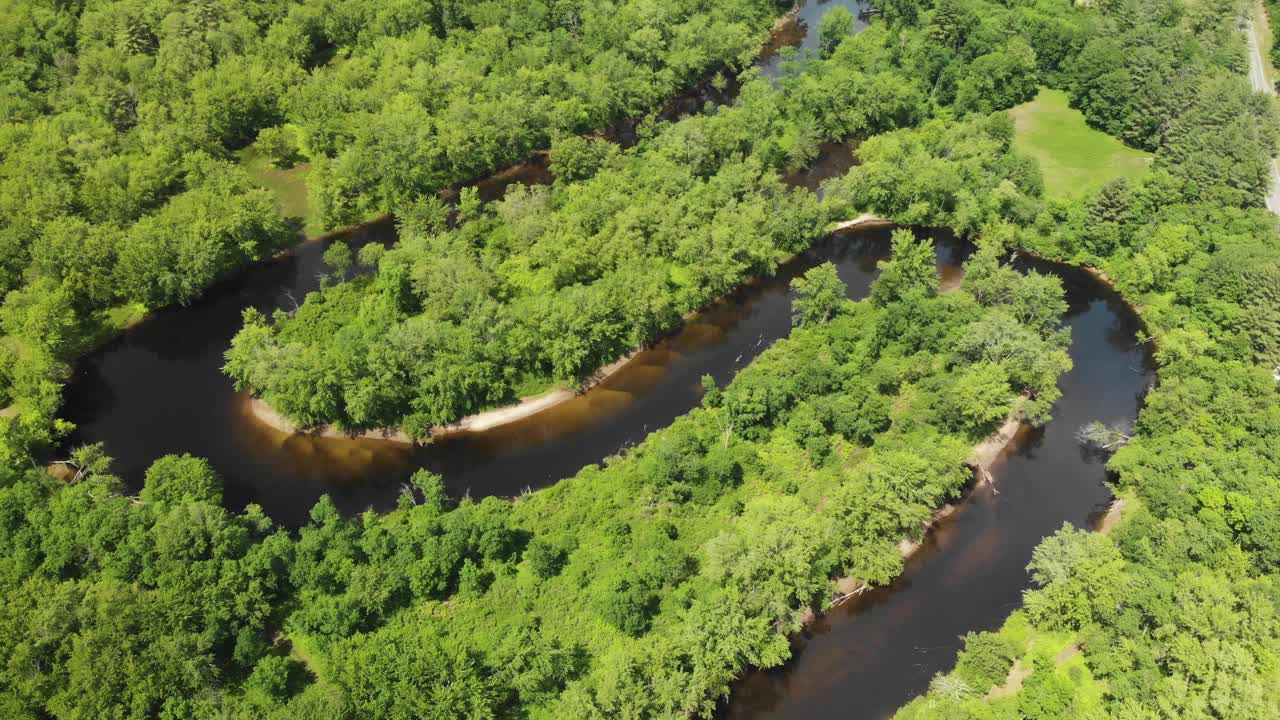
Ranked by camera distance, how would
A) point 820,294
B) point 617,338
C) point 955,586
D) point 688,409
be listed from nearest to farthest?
point 955,586
point 688,409
point 820,294
point 617,338

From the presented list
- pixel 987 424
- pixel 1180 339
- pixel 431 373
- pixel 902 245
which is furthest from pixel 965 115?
pixel 431 373

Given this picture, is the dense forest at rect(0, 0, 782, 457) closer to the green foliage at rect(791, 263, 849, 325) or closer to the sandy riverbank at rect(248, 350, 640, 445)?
the sandy riverbank at rect(248, 350, 640, 445)

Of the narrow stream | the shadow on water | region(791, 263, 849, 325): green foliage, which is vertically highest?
region(791, 263, 849, 325): green foliage

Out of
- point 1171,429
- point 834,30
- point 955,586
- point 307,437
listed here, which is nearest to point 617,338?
point 307,437

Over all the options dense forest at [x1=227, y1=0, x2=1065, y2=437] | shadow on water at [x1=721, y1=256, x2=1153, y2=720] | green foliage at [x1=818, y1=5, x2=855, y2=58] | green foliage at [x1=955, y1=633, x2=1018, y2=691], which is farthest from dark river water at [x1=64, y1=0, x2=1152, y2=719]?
green foliage at [x1=818, y1=5, x2=855, y2=58]

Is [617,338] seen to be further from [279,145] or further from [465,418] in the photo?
[279,145]

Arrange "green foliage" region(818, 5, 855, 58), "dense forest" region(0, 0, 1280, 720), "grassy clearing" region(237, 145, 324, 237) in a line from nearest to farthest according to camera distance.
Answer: "dense forest" region(0, 0, 1280, 720) < "grassy clearing" region(237, 145, 324, 237) < "green foliage" region(818, 5, 855, 58)

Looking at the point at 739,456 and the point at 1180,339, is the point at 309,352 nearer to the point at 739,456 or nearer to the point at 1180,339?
the point at 739,456
